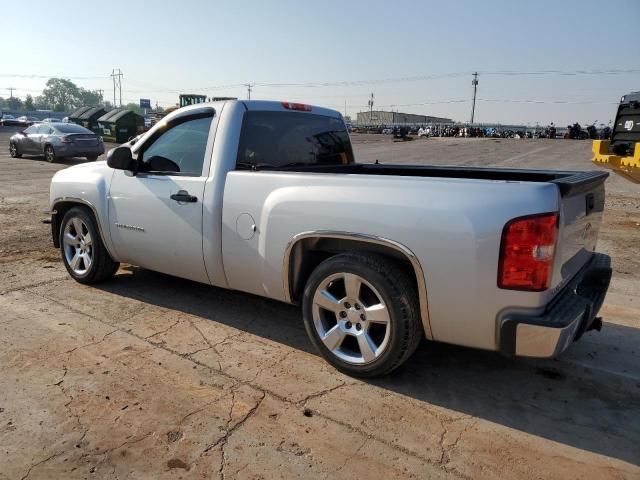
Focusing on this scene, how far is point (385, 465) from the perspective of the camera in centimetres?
257

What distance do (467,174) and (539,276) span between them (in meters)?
1.90

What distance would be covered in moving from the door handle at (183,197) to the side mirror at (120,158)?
0.68 metres

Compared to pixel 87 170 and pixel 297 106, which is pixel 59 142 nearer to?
pixel 87 170

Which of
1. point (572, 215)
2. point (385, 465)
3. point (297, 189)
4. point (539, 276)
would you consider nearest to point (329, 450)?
point (385, 465)

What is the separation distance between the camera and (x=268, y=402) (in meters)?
3.13

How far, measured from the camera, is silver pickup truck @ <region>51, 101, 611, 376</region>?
278 centimetres

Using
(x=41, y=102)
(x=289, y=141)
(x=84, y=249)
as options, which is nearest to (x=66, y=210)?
(x=84, y=249)

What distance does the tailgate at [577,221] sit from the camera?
287 centimetres

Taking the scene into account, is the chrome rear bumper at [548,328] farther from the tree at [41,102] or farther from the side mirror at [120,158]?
the tree at [41,102]

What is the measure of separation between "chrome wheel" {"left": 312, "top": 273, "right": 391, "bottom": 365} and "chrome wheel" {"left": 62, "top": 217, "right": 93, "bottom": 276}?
2739 millimetres

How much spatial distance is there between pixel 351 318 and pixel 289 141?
70.2 inches

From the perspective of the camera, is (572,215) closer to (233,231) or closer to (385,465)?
(385,465)

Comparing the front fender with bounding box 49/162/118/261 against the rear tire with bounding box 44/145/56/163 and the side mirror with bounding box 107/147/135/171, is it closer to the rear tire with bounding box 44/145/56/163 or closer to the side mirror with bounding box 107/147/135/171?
the side mirror with bounding box 107/147/135/171

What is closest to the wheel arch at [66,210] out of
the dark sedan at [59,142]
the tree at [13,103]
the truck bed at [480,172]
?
the truck bed at [480,172]
